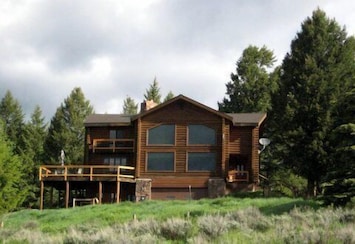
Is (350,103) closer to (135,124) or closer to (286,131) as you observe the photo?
(286,131)

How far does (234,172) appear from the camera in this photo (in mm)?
38125

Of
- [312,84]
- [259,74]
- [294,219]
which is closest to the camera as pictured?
[294,219]

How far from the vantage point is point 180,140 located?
38375mm

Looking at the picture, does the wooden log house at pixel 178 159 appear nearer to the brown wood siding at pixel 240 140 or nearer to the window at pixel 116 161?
the brown wood siding at pixel 240 140

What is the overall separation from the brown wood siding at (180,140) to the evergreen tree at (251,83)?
12.7m

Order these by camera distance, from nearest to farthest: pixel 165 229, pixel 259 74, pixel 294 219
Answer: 1. pixel 165 229
2. pixel 294 219
3. pixel 259 74

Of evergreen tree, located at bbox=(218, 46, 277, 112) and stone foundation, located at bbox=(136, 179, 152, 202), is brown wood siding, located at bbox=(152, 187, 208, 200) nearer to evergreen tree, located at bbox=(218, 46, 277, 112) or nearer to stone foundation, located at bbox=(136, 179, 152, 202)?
stone foundation, located at bbox=(136, 179, 152, 202)

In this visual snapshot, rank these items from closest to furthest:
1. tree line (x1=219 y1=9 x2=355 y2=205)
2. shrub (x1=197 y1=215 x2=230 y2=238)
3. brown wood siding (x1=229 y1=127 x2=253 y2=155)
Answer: shrub (x1=197 y1=215 x2=230 y2=238) < tree line (x1=219 y1=9 x2=355 y2=205) < brown wood siding (x1=229 y1=127 x2=253 y2=155)

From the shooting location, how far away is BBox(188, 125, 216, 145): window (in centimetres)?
3828

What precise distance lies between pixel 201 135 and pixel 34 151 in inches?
774

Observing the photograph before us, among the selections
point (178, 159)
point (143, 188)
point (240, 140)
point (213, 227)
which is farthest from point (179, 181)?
point (213, 227)

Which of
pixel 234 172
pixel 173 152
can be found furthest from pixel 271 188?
pixel 173 152

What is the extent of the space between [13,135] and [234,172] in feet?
78.8

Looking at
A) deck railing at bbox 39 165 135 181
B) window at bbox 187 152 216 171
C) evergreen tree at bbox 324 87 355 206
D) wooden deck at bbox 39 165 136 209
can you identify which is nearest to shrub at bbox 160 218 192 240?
evergreen tree at bbox 324 87 355 206
